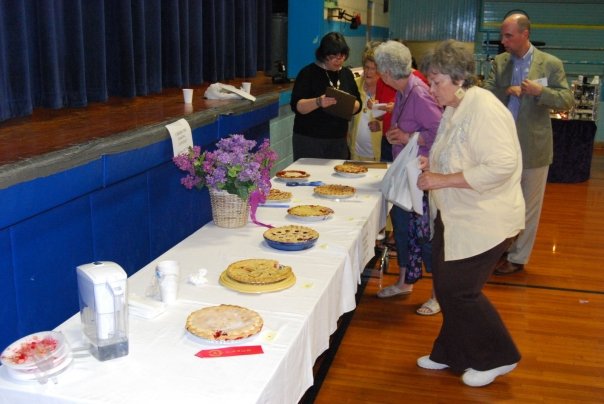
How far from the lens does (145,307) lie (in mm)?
1788

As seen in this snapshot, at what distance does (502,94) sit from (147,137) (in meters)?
2.67

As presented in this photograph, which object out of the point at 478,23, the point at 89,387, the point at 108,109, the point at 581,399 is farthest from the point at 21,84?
the point at 478,23

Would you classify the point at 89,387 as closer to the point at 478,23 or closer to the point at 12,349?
the point at 12,349

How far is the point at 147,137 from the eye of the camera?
2.55 metres

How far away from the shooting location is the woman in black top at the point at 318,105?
13.4ft

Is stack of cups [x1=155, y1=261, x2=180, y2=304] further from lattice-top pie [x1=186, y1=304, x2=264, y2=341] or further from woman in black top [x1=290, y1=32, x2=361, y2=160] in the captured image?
woman in black top [x1=290, y1=32, x2=361, y2=160]

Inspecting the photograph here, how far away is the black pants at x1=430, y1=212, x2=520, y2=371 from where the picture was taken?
2.64 metres

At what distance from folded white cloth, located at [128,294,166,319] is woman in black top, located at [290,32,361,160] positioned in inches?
93.2

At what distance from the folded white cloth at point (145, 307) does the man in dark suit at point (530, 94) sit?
2.97 meters

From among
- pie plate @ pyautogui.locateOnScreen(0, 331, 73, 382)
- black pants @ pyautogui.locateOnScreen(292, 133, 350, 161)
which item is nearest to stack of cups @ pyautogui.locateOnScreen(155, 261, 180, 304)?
pie plate @ pyautogui.locateOnScreen(0, 331, 73, 382)

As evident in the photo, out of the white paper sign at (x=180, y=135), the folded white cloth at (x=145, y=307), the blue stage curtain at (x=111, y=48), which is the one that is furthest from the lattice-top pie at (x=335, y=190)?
the folded white cloth at (x=145, y=307)

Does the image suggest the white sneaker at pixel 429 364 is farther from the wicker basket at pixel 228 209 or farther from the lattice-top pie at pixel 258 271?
the lattice-top pie at pixel 258 271

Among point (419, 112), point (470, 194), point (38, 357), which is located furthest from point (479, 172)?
point (38, 357)

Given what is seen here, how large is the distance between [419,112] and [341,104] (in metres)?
0.78
